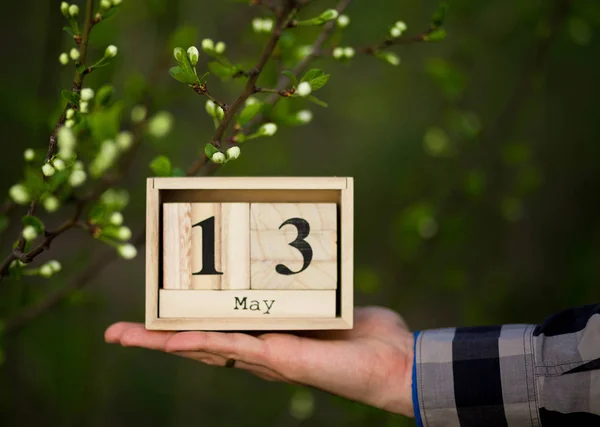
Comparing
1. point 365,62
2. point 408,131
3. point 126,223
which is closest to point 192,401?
point 126,223

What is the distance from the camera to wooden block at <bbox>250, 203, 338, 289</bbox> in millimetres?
1131

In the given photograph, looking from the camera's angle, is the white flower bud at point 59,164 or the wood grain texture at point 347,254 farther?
the wood grain texture at point 347,254

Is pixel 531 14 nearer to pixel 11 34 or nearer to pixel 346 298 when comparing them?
pixel 346 298

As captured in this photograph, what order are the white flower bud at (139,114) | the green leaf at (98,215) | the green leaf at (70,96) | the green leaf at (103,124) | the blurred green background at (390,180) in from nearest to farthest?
the green leaf at (70,96)
the green leaf at (98,215)
the green leaf at (103,124)
the white flower bud at (139,114)
the blurred green background at (390,180)

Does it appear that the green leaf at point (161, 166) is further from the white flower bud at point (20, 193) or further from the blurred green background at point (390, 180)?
the blurred green background at point (390, 180)

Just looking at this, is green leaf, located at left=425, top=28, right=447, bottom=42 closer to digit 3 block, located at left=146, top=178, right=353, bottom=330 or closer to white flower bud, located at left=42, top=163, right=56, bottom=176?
digit 3 block, located at left=146, top=178, right=353, bottom=330

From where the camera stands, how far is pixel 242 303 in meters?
1.11

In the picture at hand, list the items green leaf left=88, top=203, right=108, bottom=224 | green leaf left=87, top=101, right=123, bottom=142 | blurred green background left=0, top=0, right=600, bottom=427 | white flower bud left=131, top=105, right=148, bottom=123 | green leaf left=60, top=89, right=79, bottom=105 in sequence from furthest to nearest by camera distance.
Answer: blurred green background left=0, top=0, right=600, bottom=427 → white flower bud left=131, top=105, right=148, bottom=123 → green leaf left=87, top=101, right=123, bottom=142 → green leaf left=88, top=203, right=108, bottom=224 → green leaf left=60, top=89, right=79, bottom=105

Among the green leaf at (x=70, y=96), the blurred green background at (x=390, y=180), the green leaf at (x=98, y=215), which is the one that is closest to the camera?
the green leaf at (x=70, y=96)

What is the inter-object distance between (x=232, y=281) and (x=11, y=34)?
5.10 feet

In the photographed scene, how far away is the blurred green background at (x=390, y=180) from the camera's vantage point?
190cm

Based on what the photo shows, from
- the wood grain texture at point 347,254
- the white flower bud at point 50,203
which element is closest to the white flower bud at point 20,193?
the white flower bud at point 50,203

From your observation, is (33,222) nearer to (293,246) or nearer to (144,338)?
(144,338)

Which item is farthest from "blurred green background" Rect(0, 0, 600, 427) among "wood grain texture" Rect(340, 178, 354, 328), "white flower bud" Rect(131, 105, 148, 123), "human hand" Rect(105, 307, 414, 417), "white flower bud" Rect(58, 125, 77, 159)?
"white flower bud" Rect(58, 125, 77, 159)
